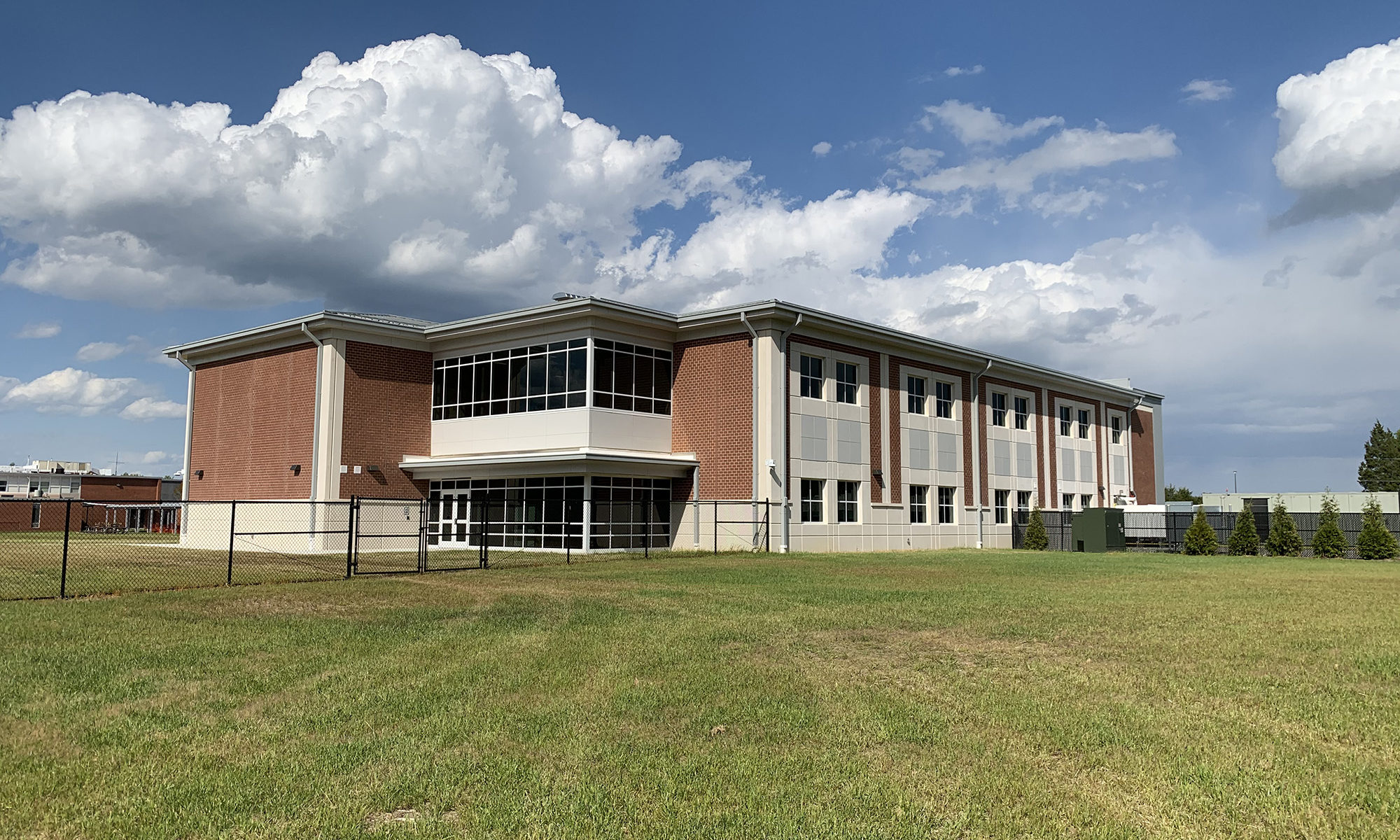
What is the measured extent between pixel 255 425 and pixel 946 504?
2457 centimetres

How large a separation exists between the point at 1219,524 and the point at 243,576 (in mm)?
32088

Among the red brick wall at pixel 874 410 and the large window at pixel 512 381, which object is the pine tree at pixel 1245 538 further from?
the large window at pixel 512 381

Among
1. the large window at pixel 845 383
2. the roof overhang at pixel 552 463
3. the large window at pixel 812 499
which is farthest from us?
the large window at pixel 845 383

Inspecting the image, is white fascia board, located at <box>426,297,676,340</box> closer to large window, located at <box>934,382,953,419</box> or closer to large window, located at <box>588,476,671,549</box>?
large window, located at <box>588,476,671,549</box>

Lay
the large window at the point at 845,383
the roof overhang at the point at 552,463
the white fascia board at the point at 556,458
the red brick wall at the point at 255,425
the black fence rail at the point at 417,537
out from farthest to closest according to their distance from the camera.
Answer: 1. the large window at the point at 845,383
2. the red brick wall at the point at 255,425
3. the roof overhang at the point at 552,463
4. the white fascia board at the point at 556,458
5. the black fence rail at the point at 417,537

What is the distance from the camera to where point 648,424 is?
3102cm

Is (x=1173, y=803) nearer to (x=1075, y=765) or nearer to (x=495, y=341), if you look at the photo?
(x=1075, y=765)

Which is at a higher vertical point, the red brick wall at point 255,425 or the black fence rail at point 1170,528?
the red brick wall at point 255,425

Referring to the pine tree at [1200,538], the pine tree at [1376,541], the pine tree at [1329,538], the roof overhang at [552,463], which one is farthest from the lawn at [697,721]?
the pine tree at [1329,538]

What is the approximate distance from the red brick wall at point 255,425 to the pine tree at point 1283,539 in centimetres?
3139

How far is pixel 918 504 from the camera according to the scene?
3534cm

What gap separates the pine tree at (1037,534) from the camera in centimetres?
3731

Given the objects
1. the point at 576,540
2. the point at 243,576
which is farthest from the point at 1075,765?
the point at 576,540

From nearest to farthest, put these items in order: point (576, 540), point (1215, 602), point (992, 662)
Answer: point (992, 662) < point (1215, 602) < point (576, 540)
